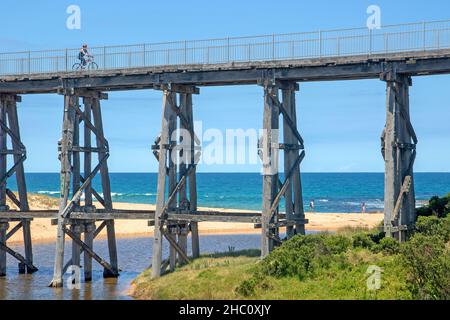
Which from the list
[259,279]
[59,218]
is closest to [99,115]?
[59,218]

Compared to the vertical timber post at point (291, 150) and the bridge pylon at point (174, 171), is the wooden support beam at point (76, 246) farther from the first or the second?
the vertical timber post at point (291, 150)

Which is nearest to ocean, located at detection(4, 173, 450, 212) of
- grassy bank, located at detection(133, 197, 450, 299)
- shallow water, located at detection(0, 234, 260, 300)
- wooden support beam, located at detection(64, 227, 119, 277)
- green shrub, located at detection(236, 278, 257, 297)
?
shallow water, located at detection(0, 234, 260, 300)

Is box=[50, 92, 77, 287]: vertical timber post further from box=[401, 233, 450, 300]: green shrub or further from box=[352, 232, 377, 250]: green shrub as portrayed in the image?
box=[401, 233, 450, 300]: green shrub

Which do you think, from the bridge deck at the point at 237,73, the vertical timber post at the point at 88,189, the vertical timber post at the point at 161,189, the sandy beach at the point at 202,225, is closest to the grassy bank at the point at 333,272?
the vertical timber post at the point at 161,189

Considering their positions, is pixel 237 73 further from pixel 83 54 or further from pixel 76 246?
pixel 76 246

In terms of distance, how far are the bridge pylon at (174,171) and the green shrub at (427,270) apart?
372 inches

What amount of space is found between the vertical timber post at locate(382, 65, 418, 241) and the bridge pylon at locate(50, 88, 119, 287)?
1108cm

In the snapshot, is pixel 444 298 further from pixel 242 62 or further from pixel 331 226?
pixel 331 226

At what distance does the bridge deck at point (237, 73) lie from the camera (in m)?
26.8

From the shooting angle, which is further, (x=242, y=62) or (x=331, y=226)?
(x=331, y=226)

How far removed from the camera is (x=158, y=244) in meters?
30.5

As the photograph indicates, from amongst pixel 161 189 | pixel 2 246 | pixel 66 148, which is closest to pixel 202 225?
pixel 2 246

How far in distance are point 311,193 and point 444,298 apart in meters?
111

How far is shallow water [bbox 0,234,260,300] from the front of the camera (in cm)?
2991
